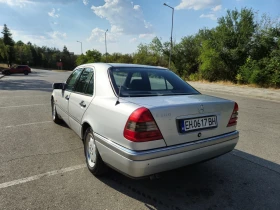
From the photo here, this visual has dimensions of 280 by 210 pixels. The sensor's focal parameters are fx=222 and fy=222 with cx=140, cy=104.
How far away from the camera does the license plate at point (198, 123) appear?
2553mm

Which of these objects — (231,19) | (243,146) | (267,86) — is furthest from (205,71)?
(243,146)

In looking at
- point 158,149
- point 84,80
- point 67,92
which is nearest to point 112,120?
point 158,149

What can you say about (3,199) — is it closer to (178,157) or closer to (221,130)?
(178,157)

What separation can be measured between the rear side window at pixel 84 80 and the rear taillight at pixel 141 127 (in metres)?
1.54

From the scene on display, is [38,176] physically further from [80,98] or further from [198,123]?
[198,123]

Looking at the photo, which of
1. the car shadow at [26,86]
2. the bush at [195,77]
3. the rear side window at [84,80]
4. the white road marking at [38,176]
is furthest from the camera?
the bush at [195,77]

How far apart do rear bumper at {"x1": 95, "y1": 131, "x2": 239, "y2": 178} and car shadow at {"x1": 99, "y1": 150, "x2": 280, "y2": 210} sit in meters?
0.45

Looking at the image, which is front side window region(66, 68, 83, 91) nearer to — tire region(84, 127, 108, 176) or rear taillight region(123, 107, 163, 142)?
tire region(84, 127, 108, 176)

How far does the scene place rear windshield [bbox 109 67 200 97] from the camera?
3.10 meters

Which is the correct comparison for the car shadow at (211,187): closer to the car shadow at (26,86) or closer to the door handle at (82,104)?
the door handle at (82,104)

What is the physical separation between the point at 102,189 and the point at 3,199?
1.15m

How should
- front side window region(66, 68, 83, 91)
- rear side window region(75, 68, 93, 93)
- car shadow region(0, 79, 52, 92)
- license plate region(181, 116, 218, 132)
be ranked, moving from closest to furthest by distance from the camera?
1. license plate region(181, 116, 218, 132)
2. rear side window region(75, 68, 93, 93)
3. front side window region(66, 68, 83, 91)
4. car shadow region(0, 79, 52, 92)

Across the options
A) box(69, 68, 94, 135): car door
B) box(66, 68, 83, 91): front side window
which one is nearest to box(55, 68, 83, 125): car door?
box(66, 68, 83, 91): front side window

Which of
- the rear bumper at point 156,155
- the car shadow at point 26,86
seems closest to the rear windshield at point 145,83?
the rear bumper at point 156,155
